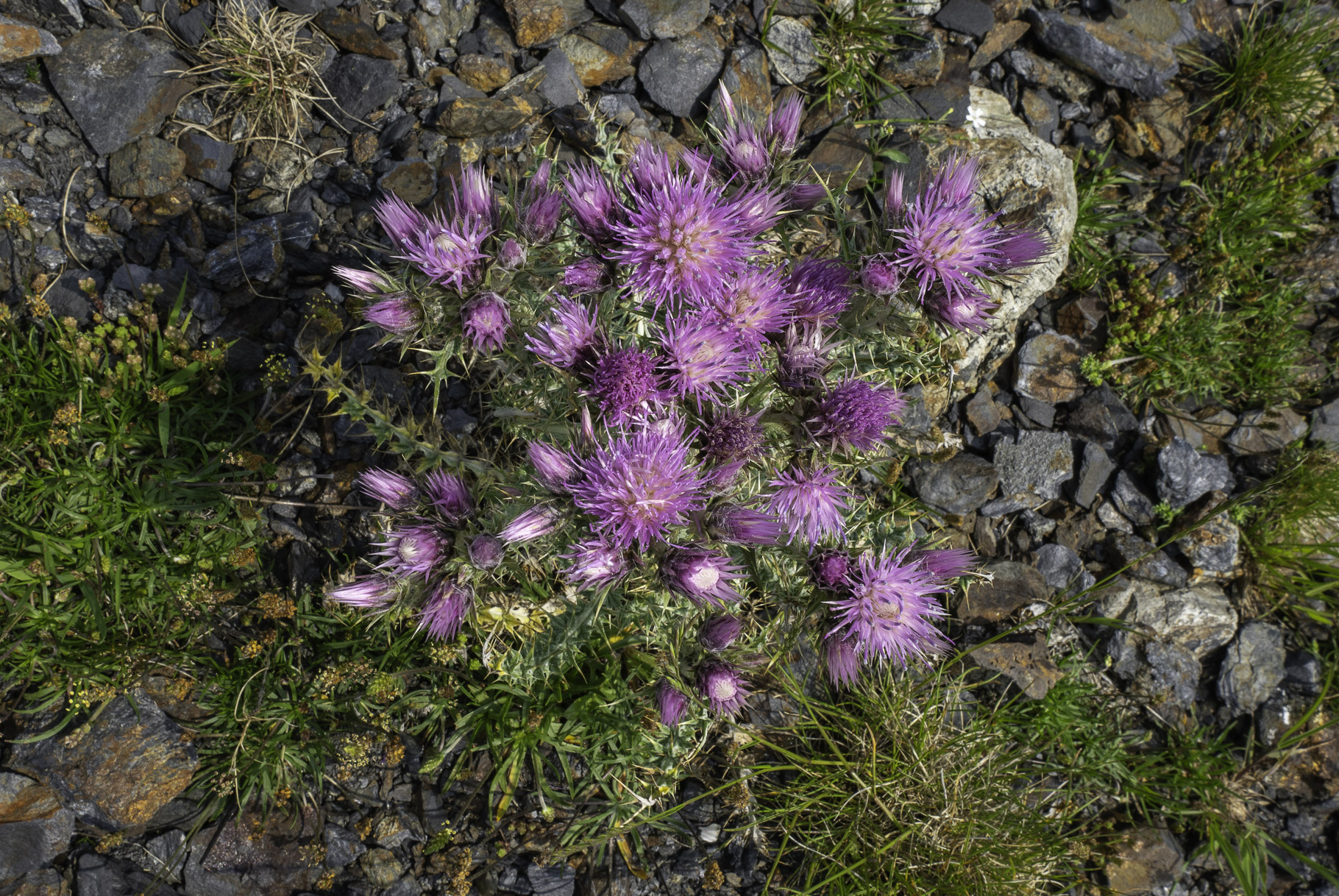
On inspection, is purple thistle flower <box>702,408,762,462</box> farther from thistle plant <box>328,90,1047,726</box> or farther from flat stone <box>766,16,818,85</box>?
flat stone <box>766,16,818,85</box>

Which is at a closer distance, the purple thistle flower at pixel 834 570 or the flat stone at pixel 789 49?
the purple thistle flower at pixel 834 570

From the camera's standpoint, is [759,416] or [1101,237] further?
[1101,237]

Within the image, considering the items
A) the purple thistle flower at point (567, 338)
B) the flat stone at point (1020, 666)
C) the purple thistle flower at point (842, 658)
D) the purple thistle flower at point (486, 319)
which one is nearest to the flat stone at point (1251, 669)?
the flat stone at point (1020, 666)

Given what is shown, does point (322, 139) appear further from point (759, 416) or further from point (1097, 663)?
point (1097, 663)

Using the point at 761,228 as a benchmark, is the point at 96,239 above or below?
below

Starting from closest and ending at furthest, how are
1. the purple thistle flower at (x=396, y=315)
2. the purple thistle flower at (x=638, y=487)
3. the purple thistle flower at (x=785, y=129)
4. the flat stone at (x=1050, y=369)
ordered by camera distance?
the purple thistle flower at (x=638, y=487) → the purple thistle flower at (x=396, y=315) → the purple thistle flower at (x=785, y=129) → the flat stone at (x=1050, y=369)

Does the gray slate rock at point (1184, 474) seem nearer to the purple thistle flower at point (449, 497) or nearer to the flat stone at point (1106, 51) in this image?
the flat stone at point (1106, 51)

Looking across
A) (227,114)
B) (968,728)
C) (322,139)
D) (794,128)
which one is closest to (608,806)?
(968,728)

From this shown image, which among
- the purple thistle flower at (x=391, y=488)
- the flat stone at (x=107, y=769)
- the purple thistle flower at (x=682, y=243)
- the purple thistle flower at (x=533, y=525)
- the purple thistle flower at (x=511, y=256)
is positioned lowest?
the flat stone at (x=107, y=769)
